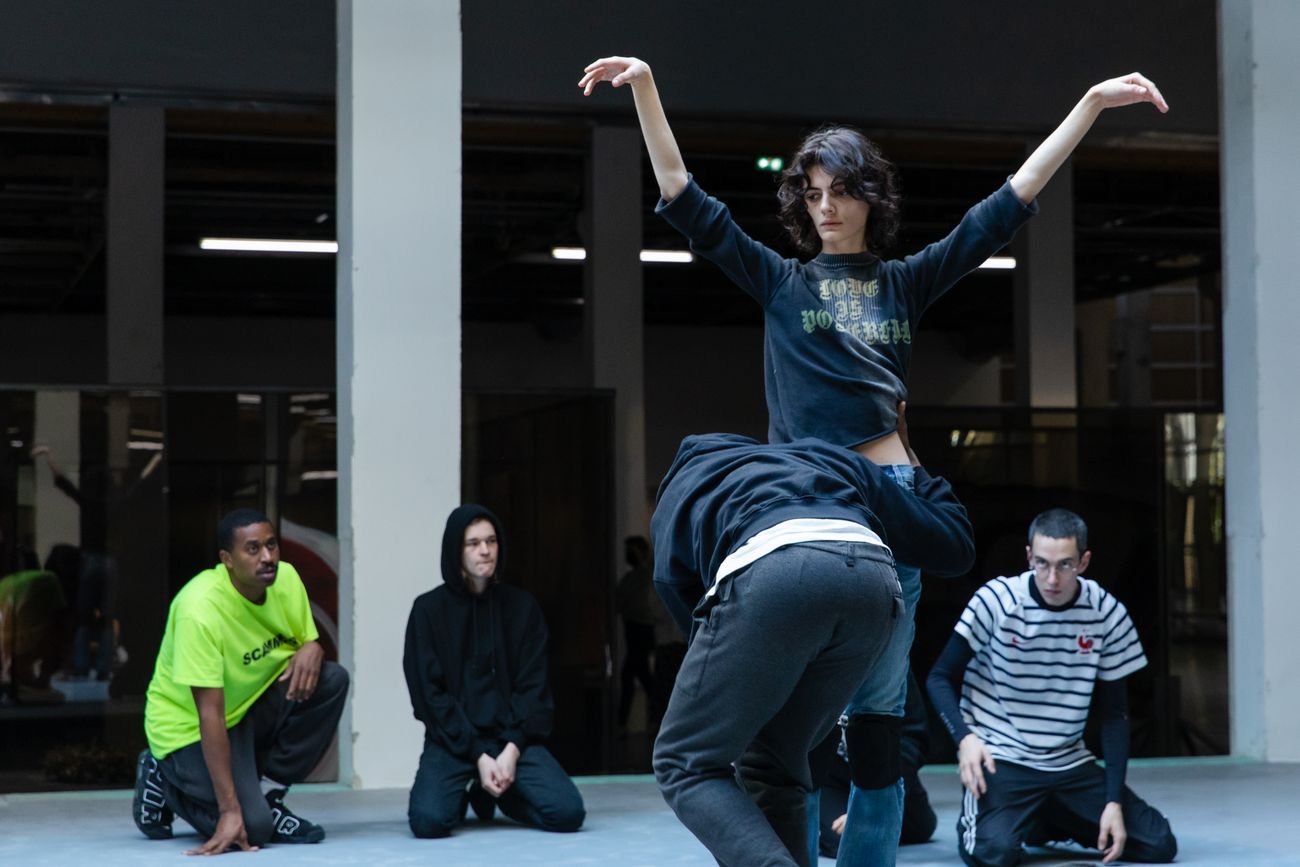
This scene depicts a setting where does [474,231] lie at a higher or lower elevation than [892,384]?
higher

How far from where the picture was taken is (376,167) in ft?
20.5

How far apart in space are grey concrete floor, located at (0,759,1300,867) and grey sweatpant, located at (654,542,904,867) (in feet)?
6.78

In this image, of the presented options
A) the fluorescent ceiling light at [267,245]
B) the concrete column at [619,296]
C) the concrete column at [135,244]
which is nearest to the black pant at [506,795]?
the concrete column at [619,296]

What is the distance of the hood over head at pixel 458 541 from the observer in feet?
17.4

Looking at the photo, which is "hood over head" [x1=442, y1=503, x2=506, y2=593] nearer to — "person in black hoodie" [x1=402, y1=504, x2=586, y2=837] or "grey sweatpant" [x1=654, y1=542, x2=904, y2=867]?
"person in black hoodie" [x1=402, y1=504, x2=586, y2=837]

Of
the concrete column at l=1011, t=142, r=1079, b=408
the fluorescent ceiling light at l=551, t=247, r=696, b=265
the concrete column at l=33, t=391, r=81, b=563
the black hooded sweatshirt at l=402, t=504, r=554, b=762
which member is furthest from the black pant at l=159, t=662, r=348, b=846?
the fluorescent ceiling light at l=551, t=247, r=696, b=265

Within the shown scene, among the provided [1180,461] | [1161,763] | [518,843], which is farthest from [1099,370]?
[518,843]

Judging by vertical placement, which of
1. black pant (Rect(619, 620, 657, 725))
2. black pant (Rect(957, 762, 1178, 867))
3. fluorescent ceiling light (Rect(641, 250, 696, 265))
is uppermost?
fluorescent ceiling light (Rect(641, 250, 696, 265))

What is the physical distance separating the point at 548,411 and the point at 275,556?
218 inches

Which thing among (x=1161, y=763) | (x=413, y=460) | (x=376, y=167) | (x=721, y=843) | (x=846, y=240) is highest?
(x=376, y=167)

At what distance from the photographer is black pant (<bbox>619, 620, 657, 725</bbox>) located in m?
12.6

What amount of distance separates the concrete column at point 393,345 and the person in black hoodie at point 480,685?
29.3 inches

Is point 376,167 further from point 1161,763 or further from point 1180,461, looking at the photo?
point 1180,461

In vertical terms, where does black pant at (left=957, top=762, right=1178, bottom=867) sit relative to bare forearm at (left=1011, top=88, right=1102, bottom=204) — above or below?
below
